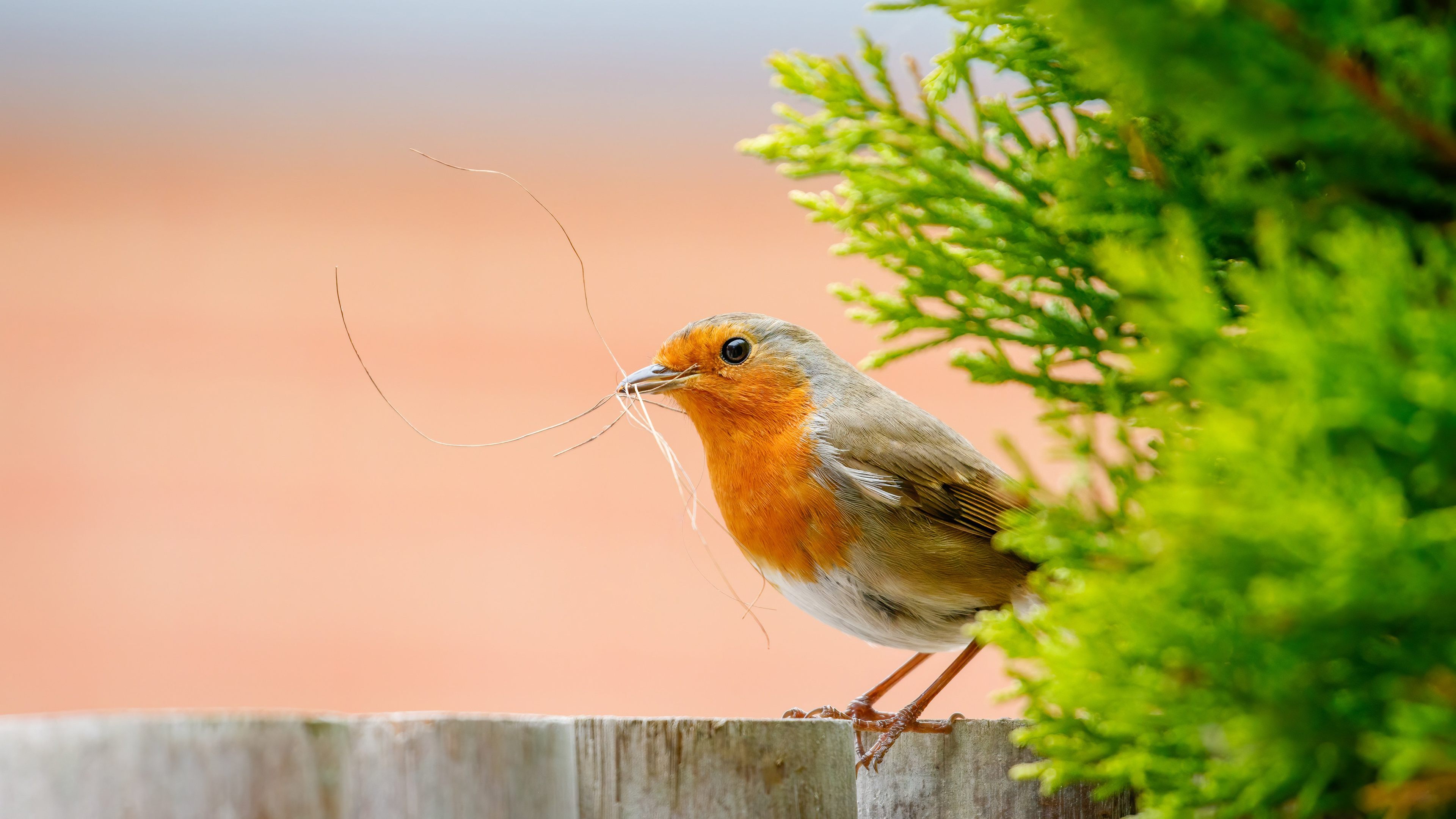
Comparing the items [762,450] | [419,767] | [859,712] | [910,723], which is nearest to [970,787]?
[910,723]

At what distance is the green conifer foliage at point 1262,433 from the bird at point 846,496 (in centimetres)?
110

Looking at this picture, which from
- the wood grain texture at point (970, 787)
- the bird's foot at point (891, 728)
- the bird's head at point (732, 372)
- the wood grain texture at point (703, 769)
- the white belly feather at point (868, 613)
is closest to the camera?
the wood grain texture at point (703, 769)

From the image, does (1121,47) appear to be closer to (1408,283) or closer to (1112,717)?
(1408,283)

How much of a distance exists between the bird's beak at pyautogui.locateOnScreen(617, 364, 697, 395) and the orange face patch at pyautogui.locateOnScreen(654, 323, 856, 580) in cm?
1

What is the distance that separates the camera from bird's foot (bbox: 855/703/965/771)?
2.42 m

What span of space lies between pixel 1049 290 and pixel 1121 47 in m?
0.73

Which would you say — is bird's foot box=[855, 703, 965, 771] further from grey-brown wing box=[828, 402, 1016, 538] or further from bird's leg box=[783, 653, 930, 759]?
grey-brown wing box=[828, 402, 1016, 538]

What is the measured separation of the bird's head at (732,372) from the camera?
3018 millimetres

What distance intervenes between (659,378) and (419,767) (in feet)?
5.38

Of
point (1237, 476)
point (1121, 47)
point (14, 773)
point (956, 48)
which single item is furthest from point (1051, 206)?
point (14, 773)


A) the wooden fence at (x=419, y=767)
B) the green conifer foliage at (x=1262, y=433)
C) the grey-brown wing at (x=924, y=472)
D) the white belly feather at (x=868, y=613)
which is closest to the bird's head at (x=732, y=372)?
the grey-brown wing at (x=924, y=472)

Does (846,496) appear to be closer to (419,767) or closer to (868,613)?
(868,613)

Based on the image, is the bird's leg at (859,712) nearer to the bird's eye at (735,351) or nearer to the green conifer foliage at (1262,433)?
the bird's eye at (735,351)

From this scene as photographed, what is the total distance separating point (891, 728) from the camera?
8.36ft
